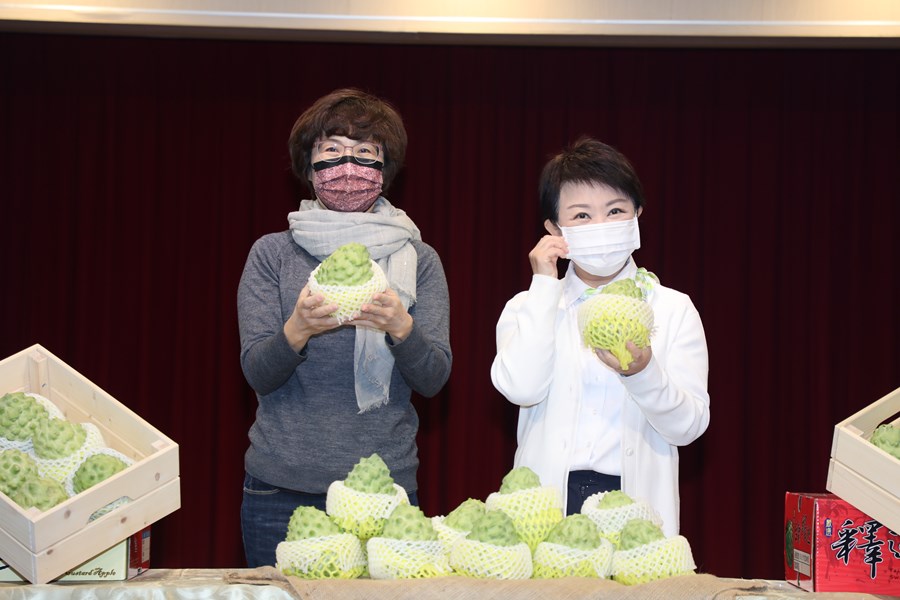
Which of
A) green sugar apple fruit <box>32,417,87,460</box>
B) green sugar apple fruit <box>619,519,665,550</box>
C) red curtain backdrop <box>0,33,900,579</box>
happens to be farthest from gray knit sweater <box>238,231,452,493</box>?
red curtain backdrop <box>0,33,900,579</box>

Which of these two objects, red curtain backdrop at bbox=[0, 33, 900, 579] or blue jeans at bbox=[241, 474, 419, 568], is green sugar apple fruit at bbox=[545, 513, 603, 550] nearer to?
blue jeans at bbox=[241, 474, 419, 568]

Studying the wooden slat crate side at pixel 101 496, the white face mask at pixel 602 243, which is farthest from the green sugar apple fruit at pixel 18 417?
the white face mask at pixel 602 243

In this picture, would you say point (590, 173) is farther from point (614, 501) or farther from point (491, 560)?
point (491, 560)

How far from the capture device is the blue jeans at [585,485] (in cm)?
207

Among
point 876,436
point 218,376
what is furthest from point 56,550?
point 218,376

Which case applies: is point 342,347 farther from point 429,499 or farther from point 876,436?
point 429,499

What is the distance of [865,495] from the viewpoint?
1.74m

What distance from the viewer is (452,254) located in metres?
4.89

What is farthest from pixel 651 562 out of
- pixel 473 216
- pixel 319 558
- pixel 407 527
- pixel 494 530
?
pixel 473 216

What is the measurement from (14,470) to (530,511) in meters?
0.87

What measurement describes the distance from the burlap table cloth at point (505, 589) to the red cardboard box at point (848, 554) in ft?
0.96

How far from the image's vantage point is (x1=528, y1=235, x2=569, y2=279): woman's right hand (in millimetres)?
2137

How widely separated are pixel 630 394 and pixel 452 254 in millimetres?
2952

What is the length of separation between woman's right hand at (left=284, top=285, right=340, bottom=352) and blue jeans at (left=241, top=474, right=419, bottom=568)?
1.13 feet
